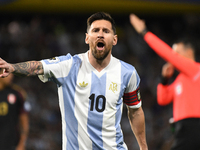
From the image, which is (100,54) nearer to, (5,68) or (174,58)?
(174,58)

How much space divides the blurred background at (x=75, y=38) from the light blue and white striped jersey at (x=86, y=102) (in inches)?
191

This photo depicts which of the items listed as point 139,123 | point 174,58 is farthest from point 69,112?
point 174,58

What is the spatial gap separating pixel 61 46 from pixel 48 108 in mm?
2355

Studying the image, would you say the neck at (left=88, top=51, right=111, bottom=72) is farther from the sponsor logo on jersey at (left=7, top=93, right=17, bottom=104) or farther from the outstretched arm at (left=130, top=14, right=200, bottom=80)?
the sponsor logo on jersey at (left=7, top=93, right=17, bottom=104)

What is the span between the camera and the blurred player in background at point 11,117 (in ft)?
16.2

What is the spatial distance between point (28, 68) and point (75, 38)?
8.08m

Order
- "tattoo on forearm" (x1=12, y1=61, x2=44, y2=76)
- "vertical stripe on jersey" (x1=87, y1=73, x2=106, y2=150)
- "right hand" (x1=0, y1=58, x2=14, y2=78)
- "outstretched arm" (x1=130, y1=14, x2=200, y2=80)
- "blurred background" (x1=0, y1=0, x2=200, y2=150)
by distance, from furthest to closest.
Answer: "blurred background" (x1=0, y1=0, x2=200, y2=150) → "outstretched arm" (x1=130, y1=14, x2=200, y2=80) → "vertical stripe on jersey" (x1=87, y1=73, x2=106, y2=150) → "tattoo on forearm" (x1=12, y1=61, x2=44, y2=76) → "right hand" (x1=0, y1=58, x2=14, y2=78)

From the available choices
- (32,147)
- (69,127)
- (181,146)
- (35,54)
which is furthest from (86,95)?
(35,54)

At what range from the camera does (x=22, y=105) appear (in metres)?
5.21

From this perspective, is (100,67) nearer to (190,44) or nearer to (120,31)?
(190,44)

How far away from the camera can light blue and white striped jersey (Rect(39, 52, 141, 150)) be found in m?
2.79

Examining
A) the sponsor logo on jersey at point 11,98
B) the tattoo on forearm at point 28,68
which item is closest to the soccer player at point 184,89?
the tattoo on forearm at point 28,68

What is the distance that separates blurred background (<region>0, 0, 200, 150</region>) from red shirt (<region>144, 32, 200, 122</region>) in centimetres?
424

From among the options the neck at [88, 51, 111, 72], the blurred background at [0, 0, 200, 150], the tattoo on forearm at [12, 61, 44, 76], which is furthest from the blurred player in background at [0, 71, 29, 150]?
the tattoo on forearm at [12, 61, 44, 76]
